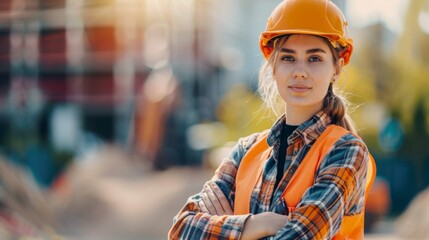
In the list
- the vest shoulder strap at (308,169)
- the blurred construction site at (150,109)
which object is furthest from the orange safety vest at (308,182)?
the blurred construction site at (150,109)

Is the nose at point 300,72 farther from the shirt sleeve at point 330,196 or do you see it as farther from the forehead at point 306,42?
the shirt sleeve at point 330,196

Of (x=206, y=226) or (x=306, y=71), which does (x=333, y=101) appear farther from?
(x=206, y=226)

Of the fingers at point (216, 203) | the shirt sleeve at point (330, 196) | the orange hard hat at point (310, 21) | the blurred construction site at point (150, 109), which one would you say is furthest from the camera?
the blurred construction site at point (150, 109)

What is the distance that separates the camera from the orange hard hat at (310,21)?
212cm

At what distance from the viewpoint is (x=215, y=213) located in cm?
228

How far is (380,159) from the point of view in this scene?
1603 centimetres

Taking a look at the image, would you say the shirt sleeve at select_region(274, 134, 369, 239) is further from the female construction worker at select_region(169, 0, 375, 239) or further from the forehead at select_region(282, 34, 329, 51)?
the forehead at select_region(282, 34, 329, 51)

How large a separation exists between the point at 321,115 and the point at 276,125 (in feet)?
0.37

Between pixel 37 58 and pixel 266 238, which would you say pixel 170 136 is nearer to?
pixel 37 58

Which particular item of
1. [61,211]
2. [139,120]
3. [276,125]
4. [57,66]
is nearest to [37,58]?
[57,66]

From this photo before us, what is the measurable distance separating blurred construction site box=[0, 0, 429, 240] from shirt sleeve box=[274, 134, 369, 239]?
1044 millimetres

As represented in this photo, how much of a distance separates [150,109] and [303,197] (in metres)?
15.3

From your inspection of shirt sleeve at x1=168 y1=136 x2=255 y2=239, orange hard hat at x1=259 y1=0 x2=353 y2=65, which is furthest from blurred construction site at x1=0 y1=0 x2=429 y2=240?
orange hard hat at x1=259 y1=0 x2=353 y2=65

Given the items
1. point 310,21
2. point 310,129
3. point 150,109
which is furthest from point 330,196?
point 150,109
